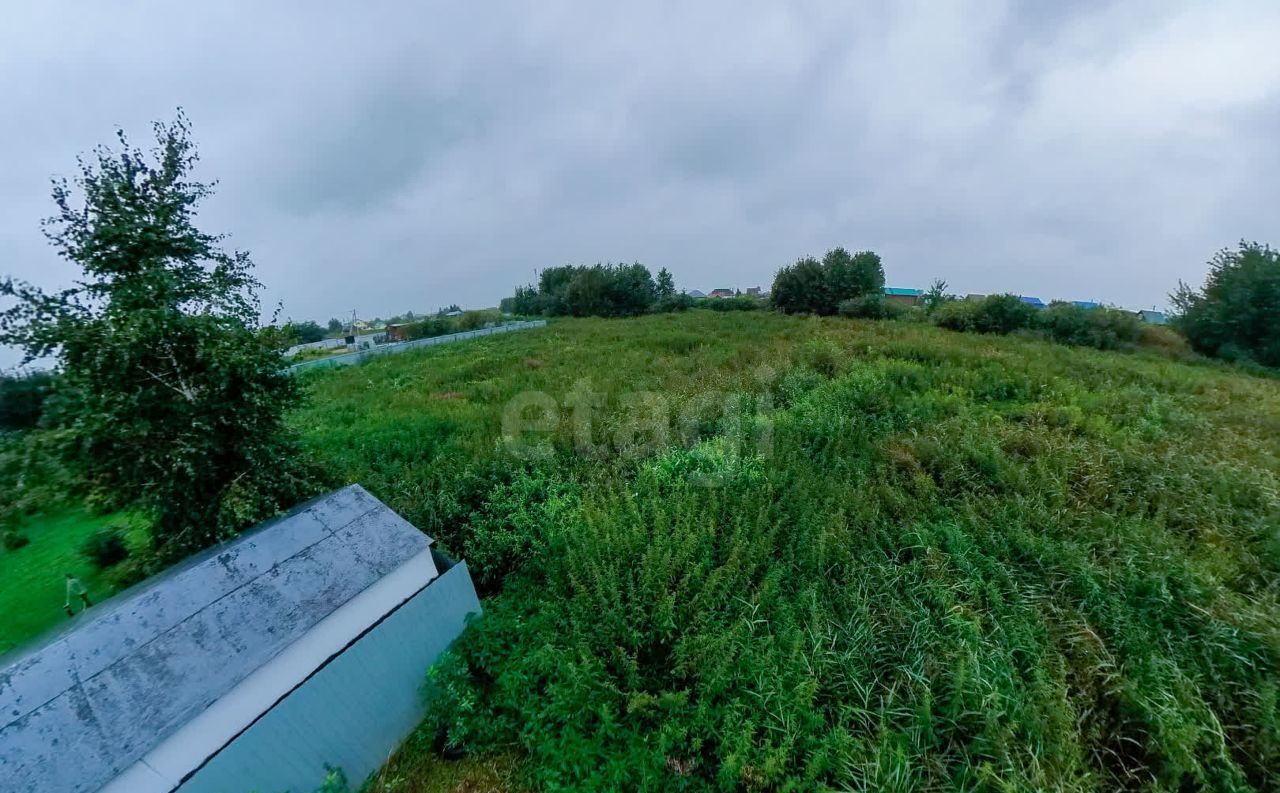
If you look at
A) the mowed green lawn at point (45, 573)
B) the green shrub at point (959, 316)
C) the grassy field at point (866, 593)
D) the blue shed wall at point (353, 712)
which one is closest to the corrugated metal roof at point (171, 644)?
the blue shed wall at point (353, 712)

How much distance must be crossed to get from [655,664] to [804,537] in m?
1.61

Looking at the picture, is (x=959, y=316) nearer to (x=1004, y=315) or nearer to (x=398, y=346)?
(x=1004, y=315)

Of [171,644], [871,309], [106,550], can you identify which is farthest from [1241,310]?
[106,550]

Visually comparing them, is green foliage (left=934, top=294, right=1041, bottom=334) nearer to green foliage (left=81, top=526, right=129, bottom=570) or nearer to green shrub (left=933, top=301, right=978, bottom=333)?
green shrub (left=933, top=301, right=978, bottom=333)

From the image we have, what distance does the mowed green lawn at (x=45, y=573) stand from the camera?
3744 millimetres

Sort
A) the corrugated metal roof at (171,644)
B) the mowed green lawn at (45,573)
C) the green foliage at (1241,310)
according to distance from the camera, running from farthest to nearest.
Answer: the green foliage at (1241,310), the mowed green lawn at (45,573), the corrugated metal roof at (171,644)

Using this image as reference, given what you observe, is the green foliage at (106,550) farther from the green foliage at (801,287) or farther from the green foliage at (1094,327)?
the green foliage at (801,287)

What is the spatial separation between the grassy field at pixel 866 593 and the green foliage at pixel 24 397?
7.91 ft

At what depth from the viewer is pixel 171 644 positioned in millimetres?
2156

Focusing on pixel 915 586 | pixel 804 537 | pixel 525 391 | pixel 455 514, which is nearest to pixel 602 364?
pixel 525 391

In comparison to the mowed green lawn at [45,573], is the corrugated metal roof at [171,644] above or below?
above

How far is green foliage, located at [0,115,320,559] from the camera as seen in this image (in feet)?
9.25

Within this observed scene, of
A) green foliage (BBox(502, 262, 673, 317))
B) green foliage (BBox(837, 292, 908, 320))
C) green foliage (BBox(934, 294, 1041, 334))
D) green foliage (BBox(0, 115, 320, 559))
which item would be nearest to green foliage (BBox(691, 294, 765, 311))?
green foliage (BBox(502, 262, 673, 317))

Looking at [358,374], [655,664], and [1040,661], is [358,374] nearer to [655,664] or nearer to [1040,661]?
[655,664]
